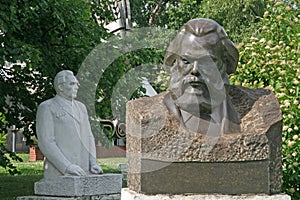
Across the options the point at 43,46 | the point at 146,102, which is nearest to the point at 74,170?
the point at 43,46

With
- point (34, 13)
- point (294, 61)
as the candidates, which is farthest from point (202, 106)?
point (34, 13)

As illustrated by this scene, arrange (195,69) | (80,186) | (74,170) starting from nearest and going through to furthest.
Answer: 1. (195,69)
2. (80,186)
3. (74,170)

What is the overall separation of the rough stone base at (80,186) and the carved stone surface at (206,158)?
353 cm

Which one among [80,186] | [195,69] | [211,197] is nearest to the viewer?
[211,197]

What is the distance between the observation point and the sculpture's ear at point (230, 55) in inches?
174

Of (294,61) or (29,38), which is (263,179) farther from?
(29,38)

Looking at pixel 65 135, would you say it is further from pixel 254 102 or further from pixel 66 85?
pixel 254 102

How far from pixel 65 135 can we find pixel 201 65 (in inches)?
155

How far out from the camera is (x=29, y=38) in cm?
1002

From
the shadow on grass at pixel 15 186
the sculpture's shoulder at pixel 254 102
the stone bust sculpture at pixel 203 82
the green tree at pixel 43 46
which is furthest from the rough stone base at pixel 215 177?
the shadow on grass at pixel 15 186

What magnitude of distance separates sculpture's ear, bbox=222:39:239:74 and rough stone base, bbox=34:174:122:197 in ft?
12.1

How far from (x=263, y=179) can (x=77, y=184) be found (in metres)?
3.85

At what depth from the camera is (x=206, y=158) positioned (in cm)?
420

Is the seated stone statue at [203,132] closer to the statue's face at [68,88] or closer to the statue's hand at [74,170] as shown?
the statue's hand at [74,170]
